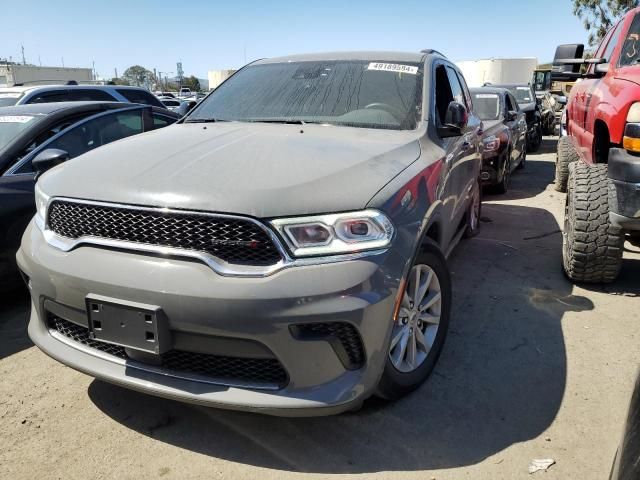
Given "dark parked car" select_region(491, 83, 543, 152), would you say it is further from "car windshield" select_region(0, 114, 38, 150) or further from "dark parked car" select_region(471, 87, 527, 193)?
"car windshield" select_region(0, 114, 38, 150)

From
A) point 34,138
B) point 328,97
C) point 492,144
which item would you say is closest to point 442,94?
point 328,97

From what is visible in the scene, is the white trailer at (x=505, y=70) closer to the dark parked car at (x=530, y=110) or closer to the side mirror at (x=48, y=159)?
the dark parked car at (x=530, y=110)

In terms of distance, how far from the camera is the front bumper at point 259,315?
1932mm

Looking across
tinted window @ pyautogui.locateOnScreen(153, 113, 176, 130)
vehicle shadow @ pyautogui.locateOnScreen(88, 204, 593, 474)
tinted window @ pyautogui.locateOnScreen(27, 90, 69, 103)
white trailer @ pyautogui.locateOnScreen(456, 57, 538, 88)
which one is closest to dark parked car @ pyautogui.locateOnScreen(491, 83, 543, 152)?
tinted window @ pyautogui.locateOnScreen(153, 113, 176, 130)

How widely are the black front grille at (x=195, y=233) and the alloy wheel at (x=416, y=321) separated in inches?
31.2

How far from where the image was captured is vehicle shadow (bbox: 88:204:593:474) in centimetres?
226

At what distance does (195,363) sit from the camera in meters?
2.13

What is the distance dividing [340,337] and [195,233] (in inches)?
27.8

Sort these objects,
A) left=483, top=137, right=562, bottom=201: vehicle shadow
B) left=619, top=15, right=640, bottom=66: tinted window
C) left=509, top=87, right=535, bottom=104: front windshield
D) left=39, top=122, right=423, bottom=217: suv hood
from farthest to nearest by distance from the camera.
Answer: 1. left=509, top=87, right=535, bottom=104: front windshield
2. left=483, top=137, right=562, bottom=201: vehicle shadow
3. left=619, top=15, right=640, bottom=66: tinted window
4. left=39, top=122, right=423, bottom=217: suv hood

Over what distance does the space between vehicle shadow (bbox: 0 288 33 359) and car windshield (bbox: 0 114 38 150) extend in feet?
3.82

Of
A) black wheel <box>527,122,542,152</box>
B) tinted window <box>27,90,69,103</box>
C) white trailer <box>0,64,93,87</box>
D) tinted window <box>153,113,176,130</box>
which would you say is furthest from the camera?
white trailer <box>0,64,93,87</box>

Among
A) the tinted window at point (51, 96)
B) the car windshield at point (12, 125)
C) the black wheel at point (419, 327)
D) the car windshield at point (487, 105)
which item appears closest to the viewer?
the black wheel at point (419, 327)

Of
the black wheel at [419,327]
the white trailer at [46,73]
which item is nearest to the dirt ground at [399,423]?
the black wheel at [419,327]

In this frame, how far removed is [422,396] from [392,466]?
543 millimetres
